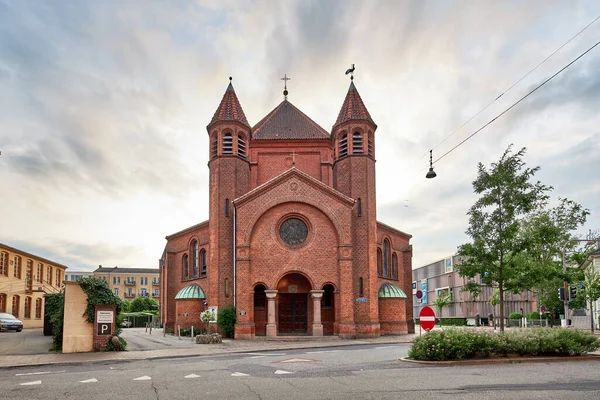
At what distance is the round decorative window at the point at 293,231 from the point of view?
119 ft

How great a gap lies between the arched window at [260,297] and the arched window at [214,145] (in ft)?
31.3

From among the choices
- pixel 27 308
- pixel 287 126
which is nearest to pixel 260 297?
pixel 287 126

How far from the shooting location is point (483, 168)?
26219 millimetres

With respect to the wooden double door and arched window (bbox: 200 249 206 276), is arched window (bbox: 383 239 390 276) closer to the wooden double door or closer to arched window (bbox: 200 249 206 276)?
the wooden double door

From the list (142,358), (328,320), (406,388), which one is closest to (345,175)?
(328,320)

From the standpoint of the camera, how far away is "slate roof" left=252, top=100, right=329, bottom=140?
44.4 m

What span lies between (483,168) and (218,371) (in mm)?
16232

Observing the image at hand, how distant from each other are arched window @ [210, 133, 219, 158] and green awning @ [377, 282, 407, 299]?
48.7 ft

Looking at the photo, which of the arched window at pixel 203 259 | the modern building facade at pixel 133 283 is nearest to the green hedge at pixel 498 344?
the arched window at pixel 203 259

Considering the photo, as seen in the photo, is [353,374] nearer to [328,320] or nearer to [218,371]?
[218,371]

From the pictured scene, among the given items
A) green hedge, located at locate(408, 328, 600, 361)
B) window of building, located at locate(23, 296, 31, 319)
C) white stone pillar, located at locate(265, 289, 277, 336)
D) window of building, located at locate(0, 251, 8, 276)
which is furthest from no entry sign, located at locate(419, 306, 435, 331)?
window of building, located at locate(23, 296, 31, 319)

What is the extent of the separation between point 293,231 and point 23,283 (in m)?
30.2

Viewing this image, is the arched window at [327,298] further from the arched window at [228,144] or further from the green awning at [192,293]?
the arched window at [228,144]

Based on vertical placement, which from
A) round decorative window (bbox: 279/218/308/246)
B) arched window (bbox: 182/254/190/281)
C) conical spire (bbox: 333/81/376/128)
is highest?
conical spire (bbox: 333/81/376/128)
